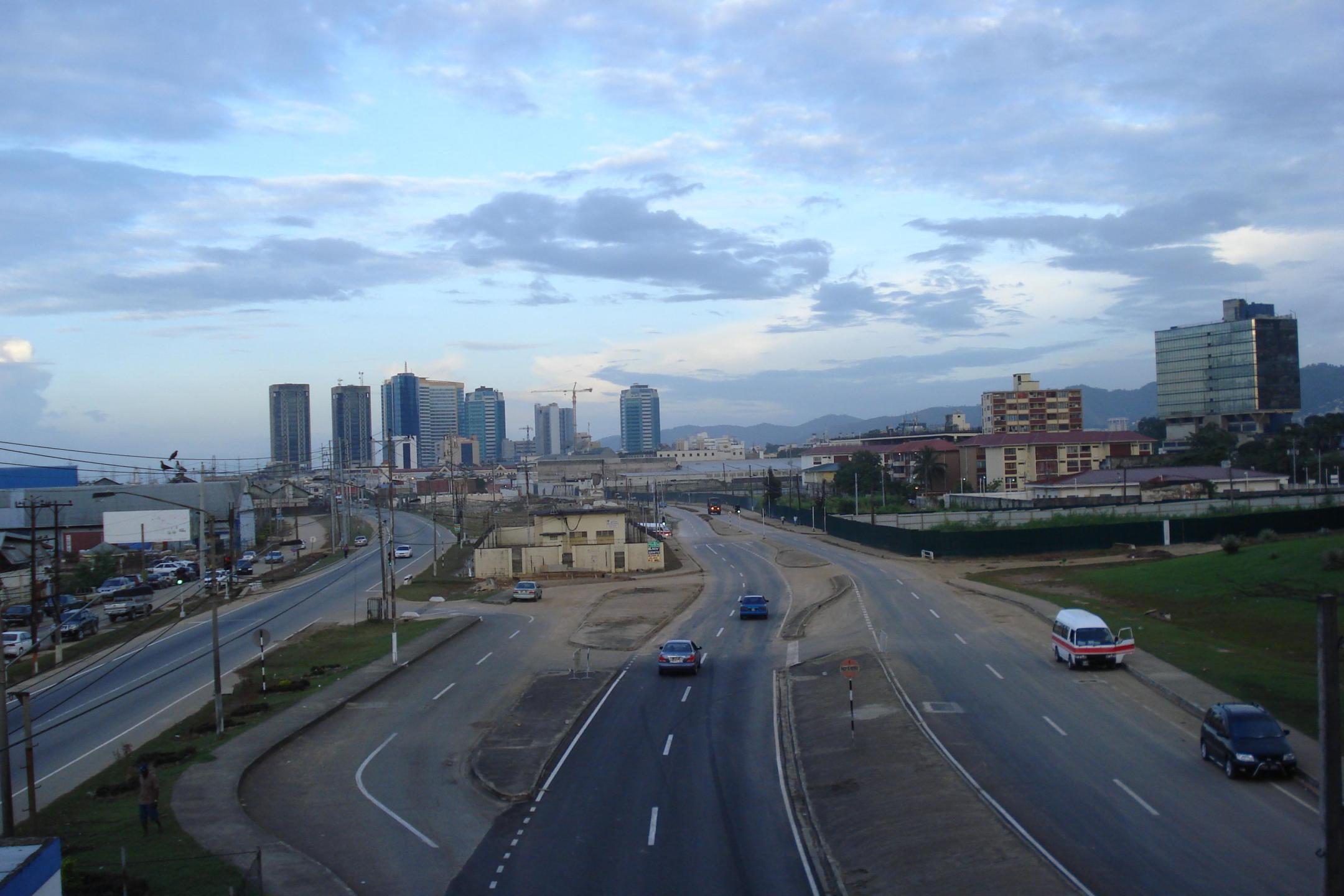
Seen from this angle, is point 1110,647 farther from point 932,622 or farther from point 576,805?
point 576,805

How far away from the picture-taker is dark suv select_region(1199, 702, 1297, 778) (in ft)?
61.8

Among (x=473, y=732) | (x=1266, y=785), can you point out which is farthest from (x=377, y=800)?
(x=1266, y=785)

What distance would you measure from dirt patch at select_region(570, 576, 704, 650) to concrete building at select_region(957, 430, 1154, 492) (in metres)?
82.3

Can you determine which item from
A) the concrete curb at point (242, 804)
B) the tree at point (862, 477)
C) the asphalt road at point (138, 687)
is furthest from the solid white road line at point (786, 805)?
the tree at point (862, 477)

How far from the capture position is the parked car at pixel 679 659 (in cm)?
3322

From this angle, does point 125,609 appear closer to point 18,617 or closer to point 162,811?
point 18,617

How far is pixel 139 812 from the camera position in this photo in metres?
18.5

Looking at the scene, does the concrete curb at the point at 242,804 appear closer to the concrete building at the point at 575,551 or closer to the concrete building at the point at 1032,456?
the concrete building at the point at 575,551

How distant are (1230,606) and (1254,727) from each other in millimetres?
23510

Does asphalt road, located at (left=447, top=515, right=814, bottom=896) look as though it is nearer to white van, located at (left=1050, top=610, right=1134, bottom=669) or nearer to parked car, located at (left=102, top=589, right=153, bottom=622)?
white van, located at (left=1050, top=610, right=1134, bottom=669)

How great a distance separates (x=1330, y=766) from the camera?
35.0 ft

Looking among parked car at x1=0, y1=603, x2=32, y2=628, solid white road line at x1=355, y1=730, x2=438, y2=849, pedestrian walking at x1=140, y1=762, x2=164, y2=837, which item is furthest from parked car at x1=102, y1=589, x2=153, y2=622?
pedestrian walking at x1=140, y1=762, x2=164, y2=837

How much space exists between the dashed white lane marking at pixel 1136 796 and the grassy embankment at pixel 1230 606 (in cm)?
615

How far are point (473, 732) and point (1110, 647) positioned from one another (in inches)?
758
